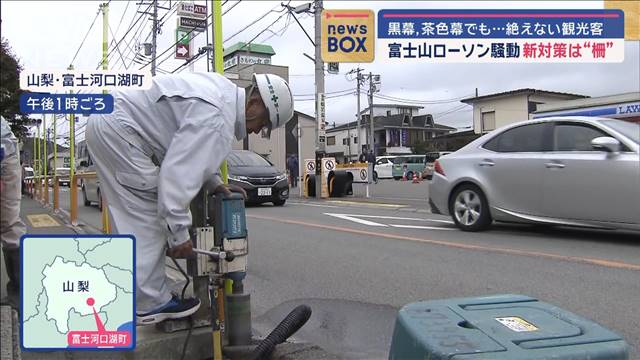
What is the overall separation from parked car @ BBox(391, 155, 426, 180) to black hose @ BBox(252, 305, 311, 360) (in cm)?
3552

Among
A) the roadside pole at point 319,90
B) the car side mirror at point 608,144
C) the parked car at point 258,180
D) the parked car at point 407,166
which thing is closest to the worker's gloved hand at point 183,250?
the car side mirror at point 608,144

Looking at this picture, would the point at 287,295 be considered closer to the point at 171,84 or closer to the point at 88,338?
the point at 171,84

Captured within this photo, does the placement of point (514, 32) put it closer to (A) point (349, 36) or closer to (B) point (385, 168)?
(A) point (349, 36)

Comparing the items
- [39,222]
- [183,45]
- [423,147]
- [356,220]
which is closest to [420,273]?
[356,220]

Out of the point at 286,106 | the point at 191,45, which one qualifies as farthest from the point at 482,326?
the point at 191,45

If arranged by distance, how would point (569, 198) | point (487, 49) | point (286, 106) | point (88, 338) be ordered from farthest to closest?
point (487, 49)
point (569, 198)
point (286, 106)
point (88, 338)

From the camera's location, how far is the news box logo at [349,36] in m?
14.2

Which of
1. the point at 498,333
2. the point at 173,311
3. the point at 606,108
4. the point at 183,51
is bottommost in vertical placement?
the point at 173,311

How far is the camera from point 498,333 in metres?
1.63

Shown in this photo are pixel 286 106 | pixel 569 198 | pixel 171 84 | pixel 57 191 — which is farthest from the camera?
pixel 57 191

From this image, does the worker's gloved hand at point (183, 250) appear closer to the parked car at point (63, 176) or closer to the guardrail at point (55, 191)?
the guardrail at point (55, 191)

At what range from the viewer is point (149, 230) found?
2.62 m

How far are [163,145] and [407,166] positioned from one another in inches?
1433

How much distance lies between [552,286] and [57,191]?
9812 mm
